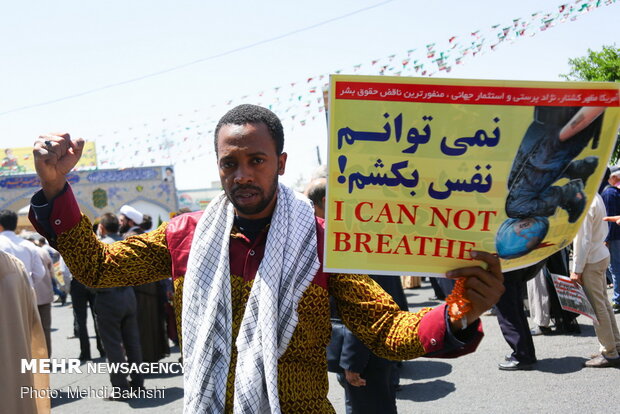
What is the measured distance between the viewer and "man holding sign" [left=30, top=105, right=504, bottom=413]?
197cm

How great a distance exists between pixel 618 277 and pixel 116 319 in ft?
22.1

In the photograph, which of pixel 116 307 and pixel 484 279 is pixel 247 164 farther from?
pixel 116 307

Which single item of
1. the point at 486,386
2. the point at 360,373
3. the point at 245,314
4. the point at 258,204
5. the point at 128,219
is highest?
the point at 258,204

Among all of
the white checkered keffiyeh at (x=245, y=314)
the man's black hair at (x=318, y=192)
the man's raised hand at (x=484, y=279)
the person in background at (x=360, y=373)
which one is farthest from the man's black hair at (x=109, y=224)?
the man's raised hand at (x=484, y=279)

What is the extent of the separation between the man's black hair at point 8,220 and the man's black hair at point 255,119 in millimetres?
5470

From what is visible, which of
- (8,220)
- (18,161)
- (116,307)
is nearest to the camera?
(116,307)

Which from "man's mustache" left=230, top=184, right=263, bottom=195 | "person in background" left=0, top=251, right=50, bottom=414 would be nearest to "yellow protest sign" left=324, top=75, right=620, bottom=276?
"man's mustache" left=230, top=184, right=263, bottom=195

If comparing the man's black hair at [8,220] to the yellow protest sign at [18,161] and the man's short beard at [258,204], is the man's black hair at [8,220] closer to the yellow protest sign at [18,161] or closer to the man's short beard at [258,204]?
the man's short beard at [258,204]

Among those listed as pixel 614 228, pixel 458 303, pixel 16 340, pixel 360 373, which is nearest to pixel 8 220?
pixel 16 340

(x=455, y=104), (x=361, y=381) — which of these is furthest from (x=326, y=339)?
(x=361, y=381)

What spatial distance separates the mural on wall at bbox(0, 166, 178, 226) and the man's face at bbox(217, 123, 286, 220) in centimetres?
3660

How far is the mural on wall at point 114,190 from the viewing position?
1438 inches

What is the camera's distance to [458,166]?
64.9 inches

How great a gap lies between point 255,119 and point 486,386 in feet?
15.0
